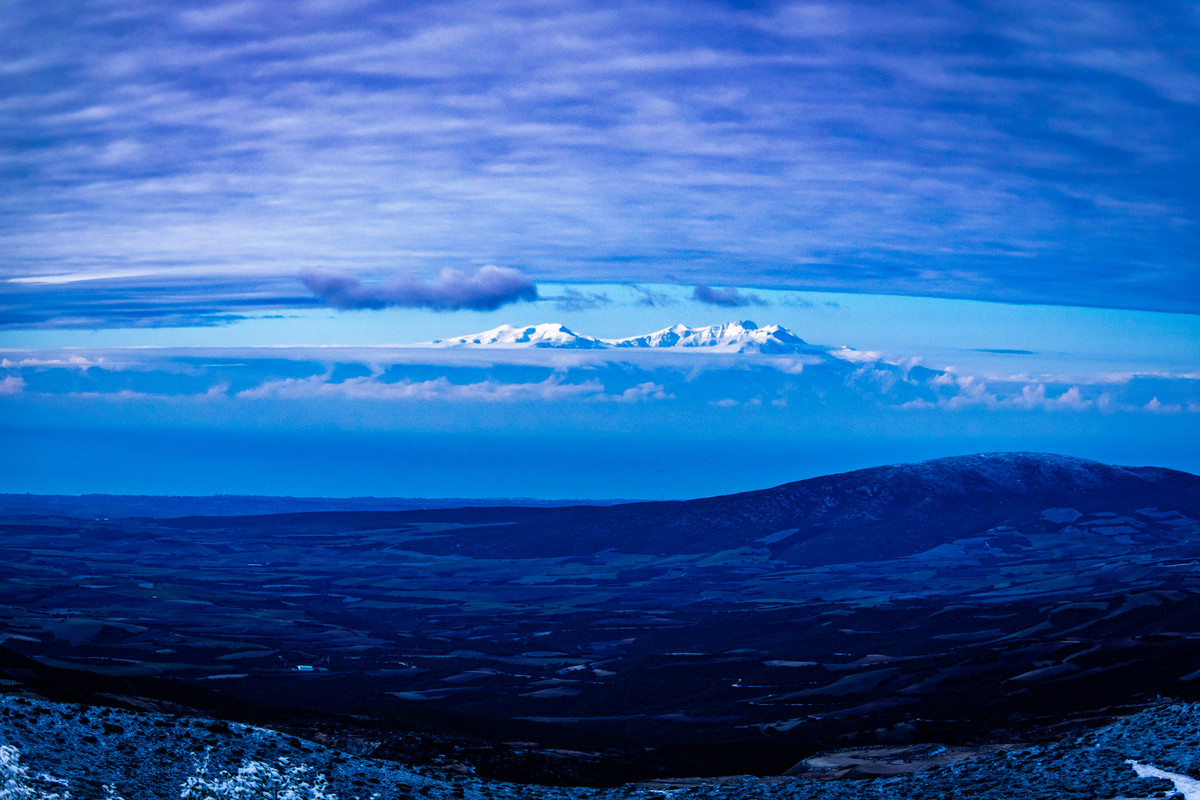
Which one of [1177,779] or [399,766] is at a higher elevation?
[1177,779]

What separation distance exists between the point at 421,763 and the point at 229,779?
29788mm

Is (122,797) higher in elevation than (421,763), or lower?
higher

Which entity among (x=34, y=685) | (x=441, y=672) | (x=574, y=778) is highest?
(x=34, y=685)

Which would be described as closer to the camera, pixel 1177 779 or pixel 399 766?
pixel 1177 779

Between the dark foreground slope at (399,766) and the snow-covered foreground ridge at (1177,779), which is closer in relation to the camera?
the snow-covered foreground ridge at (1177,779)

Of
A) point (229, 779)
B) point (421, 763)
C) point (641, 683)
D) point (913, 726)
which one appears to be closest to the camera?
point (229, 779)

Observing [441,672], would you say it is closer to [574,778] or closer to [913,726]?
[913,726]

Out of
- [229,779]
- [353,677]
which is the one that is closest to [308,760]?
[229,779]

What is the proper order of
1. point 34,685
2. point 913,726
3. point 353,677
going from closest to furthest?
point 34,685 → point 913,726 → point 353,677

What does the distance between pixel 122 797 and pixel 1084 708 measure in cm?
11819

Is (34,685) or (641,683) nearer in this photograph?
(34,685)

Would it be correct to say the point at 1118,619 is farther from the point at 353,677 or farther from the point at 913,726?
the point at 353,677

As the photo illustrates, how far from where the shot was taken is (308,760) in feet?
181

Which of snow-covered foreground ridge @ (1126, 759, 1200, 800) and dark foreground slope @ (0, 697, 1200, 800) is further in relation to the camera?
dark foreground slope @ (0, 697, 1200, 800)
